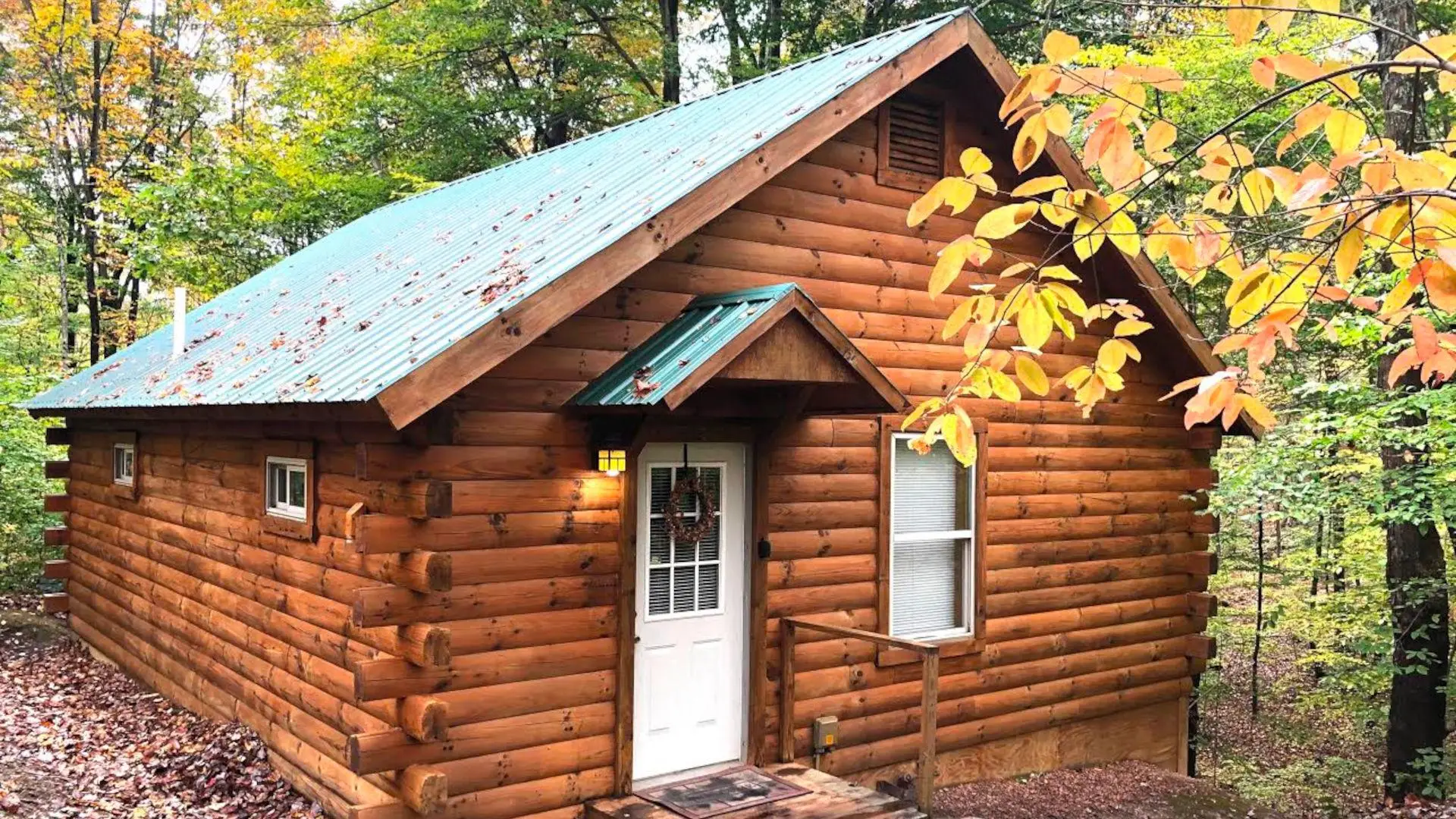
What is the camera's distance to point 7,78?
20.1 m

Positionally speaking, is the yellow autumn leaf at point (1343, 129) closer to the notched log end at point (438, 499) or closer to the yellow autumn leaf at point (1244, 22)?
the yellow autumn leaf at point (1244, 22)

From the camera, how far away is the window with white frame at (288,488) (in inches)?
285

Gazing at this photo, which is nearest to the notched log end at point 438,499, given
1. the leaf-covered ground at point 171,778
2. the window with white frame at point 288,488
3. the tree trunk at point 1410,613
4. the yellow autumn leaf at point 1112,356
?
the window with white frame at point 288,488

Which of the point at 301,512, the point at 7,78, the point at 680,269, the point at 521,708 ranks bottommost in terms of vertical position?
the point at 521,708

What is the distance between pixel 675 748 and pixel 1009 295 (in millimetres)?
5186

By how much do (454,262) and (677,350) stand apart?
2.36 meters

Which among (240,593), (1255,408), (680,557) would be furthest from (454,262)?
(1255,408)

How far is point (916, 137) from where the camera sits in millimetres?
8453

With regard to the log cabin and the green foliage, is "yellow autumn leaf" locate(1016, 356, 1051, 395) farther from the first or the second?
the green foliage

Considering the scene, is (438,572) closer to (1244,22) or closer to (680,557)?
(680,557)

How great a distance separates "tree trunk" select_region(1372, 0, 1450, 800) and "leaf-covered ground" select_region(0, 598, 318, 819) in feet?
31.1

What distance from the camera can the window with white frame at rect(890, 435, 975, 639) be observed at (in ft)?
27.2

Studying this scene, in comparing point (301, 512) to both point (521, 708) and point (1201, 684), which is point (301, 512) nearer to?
point (521, 708)

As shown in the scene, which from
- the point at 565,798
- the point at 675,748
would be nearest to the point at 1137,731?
the point at 675,748
